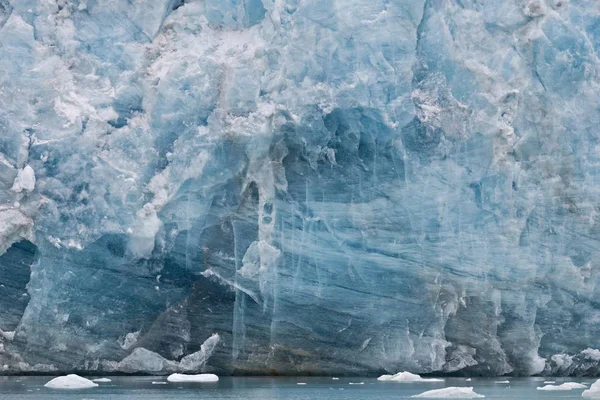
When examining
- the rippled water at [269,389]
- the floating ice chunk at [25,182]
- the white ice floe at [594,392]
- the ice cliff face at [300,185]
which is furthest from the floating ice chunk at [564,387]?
the floating ice chunk at [25,182]

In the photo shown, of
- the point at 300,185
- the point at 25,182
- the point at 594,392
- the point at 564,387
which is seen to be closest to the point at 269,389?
the point at 300,185

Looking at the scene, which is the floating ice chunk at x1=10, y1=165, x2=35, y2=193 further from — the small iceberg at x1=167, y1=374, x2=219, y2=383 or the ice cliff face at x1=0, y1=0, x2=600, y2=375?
the small iceberg at x1=167, y1=374, x2=219, y2=383

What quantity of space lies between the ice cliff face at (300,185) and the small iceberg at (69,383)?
1.16 meters

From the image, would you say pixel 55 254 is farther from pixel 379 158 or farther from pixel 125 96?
pixel 379 158

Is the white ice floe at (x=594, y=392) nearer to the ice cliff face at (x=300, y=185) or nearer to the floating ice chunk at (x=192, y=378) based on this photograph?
the ice cliff face at (x=300, y=185)

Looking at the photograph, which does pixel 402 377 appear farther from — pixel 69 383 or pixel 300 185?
pixel 69 383

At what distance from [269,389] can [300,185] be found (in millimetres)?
3007

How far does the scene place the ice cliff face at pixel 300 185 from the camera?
16.4m

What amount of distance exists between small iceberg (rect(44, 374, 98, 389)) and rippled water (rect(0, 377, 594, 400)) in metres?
0.17

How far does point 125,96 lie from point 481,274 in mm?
5299

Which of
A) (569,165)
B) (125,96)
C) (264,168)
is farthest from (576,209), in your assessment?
(125,96)

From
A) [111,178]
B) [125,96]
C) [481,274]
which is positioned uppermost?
[125,96]

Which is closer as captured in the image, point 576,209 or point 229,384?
point 229,384

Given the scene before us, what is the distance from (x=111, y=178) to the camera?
53.7ft
